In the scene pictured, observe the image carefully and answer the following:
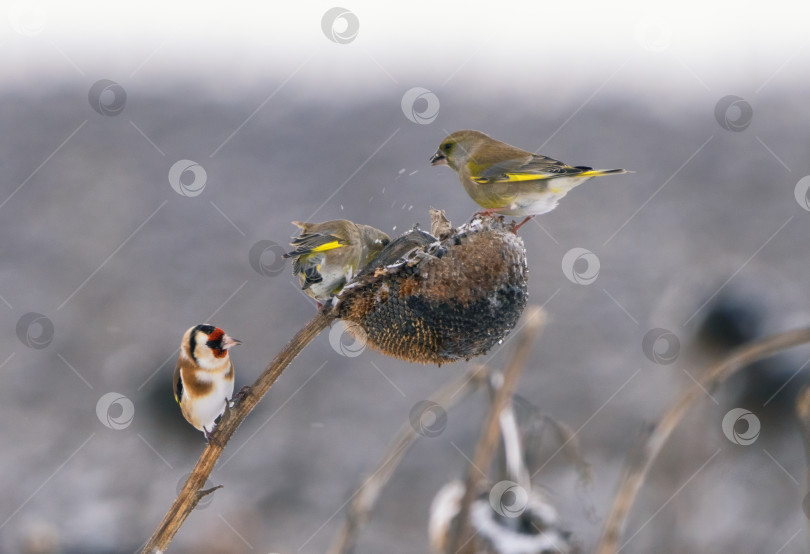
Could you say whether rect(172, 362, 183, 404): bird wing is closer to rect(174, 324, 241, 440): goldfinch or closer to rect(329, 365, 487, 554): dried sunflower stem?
rect(174, 324, 241, 440): goldfinch

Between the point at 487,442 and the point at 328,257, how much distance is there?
0.70 meters

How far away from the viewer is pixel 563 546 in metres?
2.19

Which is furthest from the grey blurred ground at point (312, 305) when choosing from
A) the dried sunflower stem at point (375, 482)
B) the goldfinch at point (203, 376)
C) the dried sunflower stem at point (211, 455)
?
the dried sunflower stem at point (211, 455)

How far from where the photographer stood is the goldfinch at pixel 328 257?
6.13ft

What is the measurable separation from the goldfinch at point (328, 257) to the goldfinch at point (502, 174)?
0.31 m

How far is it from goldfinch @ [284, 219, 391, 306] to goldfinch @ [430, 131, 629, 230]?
310mm

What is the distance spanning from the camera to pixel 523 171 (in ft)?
6.81

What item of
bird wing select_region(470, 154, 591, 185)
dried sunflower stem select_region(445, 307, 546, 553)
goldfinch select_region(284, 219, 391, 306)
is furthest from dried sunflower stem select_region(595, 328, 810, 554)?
goldfinch select_region(284, 219, 391, 306)

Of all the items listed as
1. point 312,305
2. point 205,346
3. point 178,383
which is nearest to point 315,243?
point 205,346

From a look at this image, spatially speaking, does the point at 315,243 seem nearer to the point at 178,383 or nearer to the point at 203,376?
the point at 203,376

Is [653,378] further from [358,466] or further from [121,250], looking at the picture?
[121,250]

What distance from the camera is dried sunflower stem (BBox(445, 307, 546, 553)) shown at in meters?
2.02

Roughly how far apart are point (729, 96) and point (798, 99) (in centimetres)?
135

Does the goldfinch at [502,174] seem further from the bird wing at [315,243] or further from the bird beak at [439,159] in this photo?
the bird wing at [315,243]
